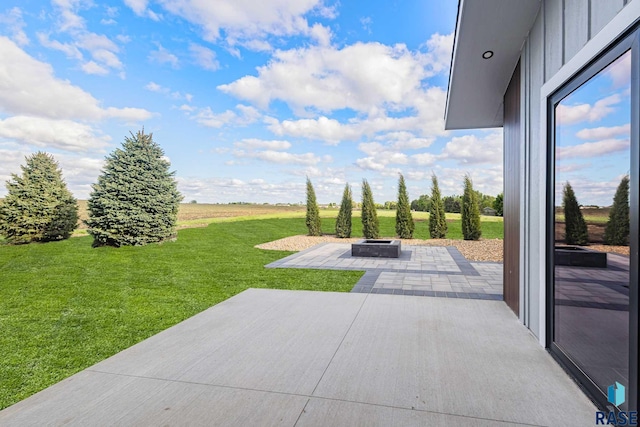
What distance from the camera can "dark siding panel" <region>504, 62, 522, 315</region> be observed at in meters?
3.59

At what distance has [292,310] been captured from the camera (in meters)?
3.92

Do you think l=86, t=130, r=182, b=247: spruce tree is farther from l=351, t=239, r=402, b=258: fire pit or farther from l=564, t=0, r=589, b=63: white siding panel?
l=564, t=0, r=589, b=63: white siding panel

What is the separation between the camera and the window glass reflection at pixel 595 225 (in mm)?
1695

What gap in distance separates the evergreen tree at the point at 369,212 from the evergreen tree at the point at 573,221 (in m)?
11.1

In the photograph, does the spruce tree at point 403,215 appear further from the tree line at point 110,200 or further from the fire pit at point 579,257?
the fire pit at point 579,257

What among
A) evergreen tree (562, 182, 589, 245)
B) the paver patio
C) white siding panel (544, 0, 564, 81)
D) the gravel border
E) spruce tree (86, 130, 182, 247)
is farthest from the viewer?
spruce tree (86, 130, 182, 247)

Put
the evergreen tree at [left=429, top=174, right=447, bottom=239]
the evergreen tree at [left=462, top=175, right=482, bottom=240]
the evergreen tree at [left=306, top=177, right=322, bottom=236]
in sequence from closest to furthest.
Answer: the evergreen tree at [left=462, top=175, right=482, bottom=240] < the evergreen tree at [left=429, top=174, right=447, bottom=239] < the evergreen tree at [left=306, top=177, right=322, bottom=236]

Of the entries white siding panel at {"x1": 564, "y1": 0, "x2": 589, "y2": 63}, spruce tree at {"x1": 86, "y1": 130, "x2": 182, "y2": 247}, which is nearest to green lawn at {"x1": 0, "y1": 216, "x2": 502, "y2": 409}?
spruce tree at {"x1": 86, "y1": 130, "x2": 182, "y2": 247}

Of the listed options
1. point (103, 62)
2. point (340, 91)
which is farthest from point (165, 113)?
point (340, 91)

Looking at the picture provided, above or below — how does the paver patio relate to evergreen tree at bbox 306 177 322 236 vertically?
below

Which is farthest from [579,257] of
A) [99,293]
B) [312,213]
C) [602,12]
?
[312,213]

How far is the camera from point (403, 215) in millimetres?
13078

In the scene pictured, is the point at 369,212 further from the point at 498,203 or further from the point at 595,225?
the point at 595,225

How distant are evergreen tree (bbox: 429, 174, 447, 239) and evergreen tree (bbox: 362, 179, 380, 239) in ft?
7.75
